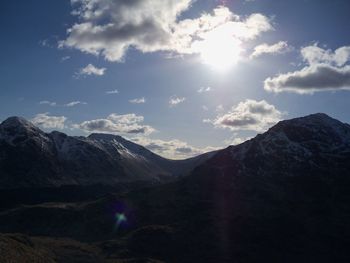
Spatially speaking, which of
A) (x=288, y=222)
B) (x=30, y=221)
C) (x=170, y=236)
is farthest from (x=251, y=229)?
(x=30, y=221)

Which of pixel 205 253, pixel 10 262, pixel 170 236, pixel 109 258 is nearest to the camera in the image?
pixel 10 262

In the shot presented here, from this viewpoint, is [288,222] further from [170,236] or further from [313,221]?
[170,236]

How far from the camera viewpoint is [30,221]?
193 meters

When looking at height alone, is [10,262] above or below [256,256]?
above

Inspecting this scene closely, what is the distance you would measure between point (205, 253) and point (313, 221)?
67.0 metres

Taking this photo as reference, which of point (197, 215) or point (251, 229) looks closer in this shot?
point (251, 229)

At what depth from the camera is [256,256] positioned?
470 ft

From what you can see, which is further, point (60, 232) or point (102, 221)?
point (102, 221)

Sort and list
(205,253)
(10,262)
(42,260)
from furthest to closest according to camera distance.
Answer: (205,253) → (42,260) → (10,262)

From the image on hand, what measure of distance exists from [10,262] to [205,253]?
242 ft

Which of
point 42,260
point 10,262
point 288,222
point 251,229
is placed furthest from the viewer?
point 288,222

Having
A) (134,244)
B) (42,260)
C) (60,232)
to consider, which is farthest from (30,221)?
(42,260)

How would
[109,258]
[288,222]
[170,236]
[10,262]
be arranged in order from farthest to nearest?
1. [288,222]
2. [170,236]
3. [109,258]
4. [10,262]

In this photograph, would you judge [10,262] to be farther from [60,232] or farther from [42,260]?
[60,232]
